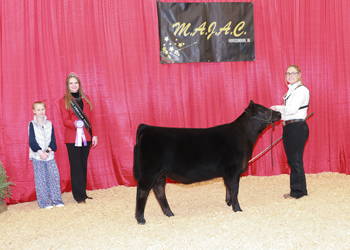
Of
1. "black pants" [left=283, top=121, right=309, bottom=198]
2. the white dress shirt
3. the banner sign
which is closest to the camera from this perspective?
the white dress shirt

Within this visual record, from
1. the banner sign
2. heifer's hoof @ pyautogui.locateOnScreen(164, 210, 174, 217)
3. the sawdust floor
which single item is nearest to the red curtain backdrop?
the banner sign

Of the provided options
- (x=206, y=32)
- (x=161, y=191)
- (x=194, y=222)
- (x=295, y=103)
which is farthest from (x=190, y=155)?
(x=206, y=32)

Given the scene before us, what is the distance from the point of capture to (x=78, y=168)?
4.55m

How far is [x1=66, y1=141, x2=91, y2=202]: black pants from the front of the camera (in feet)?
14.8

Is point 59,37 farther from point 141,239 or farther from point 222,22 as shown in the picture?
point 141,239

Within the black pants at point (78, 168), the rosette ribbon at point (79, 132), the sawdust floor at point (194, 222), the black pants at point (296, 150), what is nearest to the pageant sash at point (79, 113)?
the rosette ribbon at point (79, 132)

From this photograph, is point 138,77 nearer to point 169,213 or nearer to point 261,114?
point 261,114

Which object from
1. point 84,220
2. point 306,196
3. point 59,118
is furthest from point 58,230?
point 306,196

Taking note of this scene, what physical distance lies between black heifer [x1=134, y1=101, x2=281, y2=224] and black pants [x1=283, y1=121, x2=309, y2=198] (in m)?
0.47

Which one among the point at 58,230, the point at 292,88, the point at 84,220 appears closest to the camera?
Answer: the point at 58,230

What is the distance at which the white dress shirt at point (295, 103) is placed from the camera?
13.4 ft

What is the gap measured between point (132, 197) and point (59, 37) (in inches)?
104

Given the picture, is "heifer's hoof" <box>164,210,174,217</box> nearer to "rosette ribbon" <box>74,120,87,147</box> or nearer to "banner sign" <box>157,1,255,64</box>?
"rosette ribbon" <box>74,120,87,147</box>

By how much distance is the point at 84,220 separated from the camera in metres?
3.86
